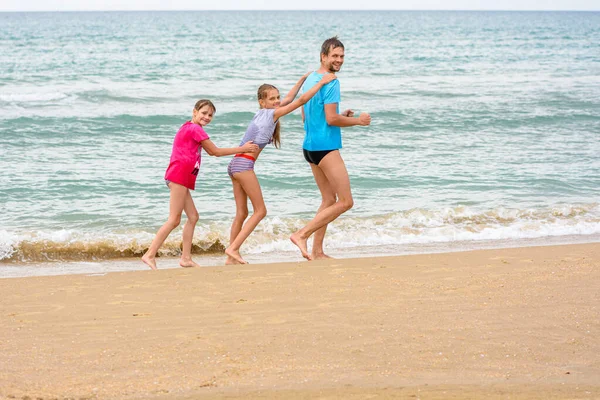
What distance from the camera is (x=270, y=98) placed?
611cm


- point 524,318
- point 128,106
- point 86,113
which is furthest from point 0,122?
point 524,318

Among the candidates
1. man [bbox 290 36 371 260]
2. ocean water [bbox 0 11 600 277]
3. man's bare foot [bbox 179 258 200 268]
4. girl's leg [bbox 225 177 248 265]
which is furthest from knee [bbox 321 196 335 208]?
man's bare foot [bbox 179 258 200 268]

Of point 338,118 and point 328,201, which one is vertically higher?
point 338,118

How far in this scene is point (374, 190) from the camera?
33.4 ft

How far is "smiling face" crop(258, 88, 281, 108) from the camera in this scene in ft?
20.0

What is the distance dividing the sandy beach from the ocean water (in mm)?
1876

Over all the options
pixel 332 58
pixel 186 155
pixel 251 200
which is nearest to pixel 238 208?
pixel 251 200

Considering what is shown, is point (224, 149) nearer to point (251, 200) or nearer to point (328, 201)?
point (251, 200)

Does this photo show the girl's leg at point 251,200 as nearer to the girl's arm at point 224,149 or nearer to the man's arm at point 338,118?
the girl's arm at point 224,149

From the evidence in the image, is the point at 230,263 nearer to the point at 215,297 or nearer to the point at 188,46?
the point at 215,297

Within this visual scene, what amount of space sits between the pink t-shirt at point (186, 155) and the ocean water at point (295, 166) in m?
1.31

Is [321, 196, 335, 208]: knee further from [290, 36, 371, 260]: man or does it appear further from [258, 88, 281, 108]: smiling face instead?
[258, 88, 281, 108]: smiling face

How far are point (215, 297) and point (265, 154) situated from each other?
8.06 meters

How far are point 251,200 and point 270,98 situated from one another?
2.87 feet
